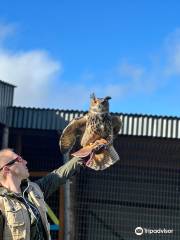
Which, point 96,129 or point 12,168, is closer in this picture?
point 12,168

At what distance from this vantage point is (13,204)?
324 cm

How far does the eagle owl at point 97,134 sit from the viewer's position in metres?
3.74

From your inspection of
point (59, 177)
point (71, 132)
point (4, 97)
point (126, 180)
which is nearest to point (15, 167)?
point (59, 177)

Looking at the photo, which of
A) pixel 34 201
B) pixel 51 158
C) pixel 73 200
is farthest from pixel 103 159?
pixel 51 158

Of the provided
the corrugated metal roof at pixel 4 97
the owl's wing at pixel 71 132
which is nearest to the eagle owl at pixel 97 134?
the owl's wing at pixel 71 132

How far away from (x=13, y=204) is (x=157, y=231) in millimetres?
9784

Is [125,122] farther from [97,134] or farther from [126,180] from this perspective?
[97,134]

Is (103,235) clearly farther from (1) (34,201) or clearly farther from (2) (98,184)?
(1) (34,201)

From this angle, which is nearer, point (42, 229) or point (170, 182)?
point (42, 229)

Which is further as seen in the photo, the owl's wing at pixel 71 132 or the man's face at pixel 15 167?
the owl's wing at pixel 71 132

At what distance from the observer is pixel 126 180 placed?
1290cm

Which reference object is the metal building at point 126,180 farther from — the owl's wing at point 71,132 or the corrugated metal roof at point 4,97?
the owl's wing at point 71,132

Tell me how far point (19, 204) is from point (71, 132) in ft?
3.77

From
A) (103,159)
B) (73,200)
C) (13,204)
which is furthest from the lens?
(73,200)
